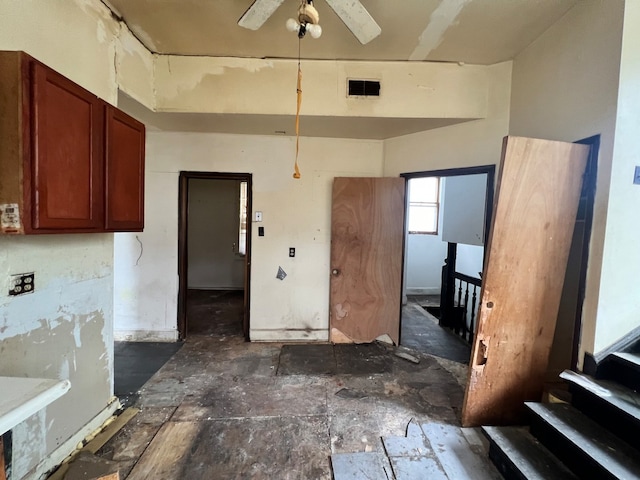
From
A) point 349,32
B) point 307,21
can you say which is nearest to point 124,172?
point 307,21

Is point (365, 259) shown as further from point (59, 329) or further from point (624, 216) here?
point (59, 329)

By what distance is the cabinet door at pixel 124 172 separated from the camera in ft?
5.49

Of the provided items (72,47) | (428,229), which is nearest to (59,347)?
(72,47)

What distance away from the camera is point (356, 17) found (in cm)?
166

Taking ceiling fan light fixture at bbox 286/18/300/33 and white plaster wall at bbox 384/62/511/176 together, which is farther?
white plaster wall at bbox 384/62/511/176

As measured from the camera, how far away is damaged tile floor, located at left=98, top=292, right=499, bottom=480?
1643mm

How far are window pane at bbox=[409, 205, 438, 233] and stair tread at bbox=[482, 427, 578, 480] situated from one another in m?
4.69

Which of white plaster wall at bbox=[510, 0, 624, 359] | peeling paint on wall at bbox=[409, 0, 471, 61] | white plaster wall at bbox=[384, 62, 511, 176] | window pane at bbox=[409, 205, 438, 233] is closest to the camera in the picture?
white plaster wall at bbox=[510, 0, 624, 359]

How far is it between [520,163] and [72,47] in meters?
2.86

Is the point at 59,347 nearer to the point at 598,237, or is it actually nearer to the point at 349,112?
the point at 349,112

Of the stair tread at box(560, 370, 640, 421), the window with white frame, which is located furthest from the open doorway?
the stair tread at box(560, 370, 640, 421)

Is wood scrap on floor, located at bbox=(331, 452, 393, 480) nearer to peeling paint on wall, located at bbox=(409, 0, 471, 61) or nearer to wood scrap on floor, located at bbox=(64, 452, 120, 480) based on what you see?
wood scrap on floor, located at bbox=(64, 452, 120, 480)

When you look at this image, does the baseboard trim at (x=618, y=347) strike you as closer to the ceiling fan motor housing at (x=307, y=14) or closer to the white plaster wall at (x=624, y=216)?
the white plaster wall at (x=624, y=216)

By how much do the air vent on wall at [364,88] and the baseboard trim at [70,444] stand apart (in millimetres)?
3200
